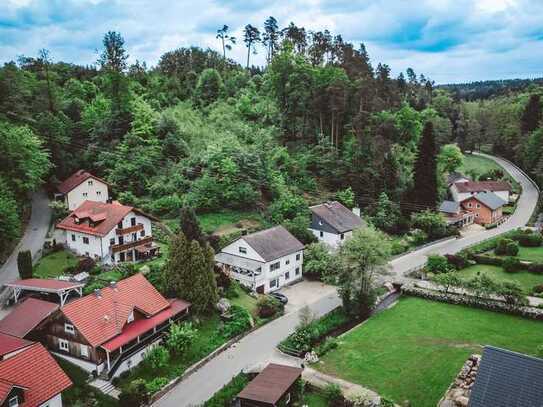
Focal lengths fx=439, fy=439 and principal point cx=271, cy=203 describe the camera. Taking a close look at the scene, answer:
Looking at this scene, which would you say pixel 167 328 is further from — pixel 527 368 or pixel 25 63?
pixel 25 63

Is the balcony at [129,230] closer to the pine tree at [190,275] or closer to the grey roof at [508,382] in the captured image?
the pine tree at [190,275]

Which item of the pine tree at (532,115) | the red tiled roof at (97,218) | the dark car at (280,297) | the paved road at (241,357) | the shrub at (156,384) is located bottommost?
the paved road at (241,357)

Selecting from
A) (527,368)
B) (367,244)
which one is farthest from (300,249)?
(527,368)

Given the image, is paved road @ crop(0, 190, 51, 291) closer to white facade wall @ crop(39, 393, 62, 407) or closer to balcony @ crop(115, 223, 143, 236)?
balcony @ crop(115, 223, 143, 236)

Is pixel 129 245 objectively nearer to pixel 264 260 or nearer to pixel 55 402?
pixel 264 260

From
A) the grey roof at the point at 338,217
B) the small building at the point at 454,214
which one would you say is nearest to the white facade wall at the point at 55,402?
the grey roof at the point at 338,217

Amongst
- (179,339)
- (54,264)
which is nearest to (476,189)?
(179,339)
